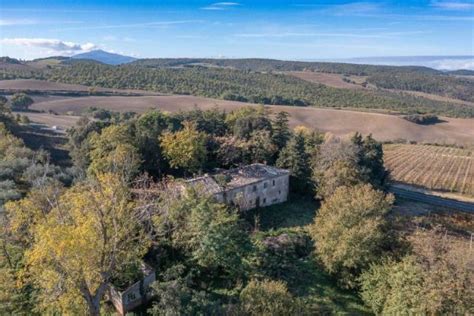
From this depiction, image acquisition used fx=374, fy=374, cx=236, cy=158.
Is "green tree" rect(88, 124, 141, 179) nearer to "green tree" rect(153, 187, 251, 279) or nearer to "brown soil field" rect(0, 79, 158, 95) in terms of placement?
"green tree" rect(153, 187, 251, 279)

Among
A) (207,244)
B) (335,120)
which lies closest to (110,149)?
(207,244)

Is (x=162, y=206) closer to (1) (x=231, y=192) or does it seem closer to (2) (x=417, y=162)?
(1) (x=231, y=192)

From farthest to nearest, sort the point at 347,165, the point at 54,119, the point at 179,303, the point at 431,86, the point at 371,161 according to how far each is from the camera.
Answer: the point at 431,86 < the point at 54,119 < the point at 371,161 < the point at 347,165 < the point at 179,303

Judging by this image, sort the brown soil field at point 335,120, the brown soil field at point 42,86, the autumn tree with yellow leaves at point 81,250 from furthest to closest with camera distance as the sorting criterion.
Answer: the brown soil field at point 42,86 → the brown soil field at point 335,120 → the autumn tree with yellow leaves at point 81,250

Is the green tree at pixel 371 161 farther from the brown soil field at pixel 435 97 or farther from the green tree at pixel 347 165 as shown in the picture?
the brown soil field at pixel 435 97

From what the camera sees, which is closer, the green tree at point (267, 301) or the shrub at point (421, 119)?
the green tree at point (267, 301)

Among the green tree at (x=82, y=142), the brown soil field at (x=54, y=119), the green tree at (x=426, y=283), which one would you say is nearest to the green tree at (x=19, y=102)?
the brown soil field at (x=54, y=119)

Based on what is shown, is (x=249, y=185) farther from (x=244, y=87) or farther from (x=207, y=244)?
(x=244, y=87)
